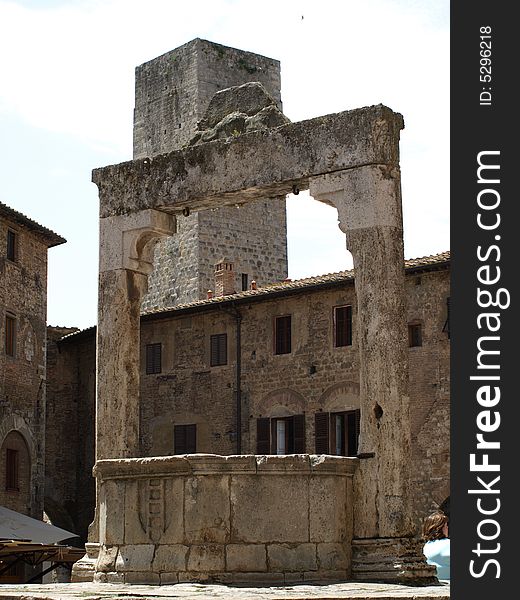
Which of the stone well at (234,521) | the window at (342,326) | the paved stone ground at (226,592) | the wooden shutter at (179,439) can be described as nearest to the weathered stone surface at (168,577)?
the stone well at (234,521)

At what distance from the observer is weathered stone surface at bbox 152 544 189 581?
11875 millimetres

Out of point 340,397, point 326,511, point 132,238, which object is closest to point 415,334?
point 340,397

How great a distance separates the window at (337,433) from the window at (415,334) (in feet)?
6.69

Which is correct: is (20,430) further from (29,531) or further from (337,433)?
(337,433)

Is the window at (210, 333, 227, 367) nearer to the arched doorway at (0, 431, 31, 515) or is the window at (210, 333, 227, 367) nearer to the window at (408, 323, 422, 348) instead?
the arched doorway at (0, 431, 31, 515)

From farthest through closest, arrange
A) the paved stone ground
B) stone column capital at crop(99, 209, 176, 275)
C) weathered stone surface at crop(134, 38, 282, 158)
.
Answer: weathered stone surface at crop(134, 38, 282, 158), stone column capital at crop(99, 209, 176, 275), the paved stone ground

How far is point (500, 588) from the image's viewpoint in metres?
7.41

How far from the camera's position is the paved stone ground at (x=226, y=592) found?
10.1 meters

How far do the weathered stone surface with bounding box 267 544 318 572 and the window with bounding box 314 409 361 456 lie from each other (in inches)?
643

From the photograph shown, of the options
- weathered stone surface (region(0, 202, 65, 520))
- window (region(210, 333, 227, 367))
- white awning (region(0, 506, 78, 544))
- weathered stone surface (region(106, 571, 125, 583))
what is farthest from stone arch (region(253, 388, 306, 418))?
weathered stone surface (region(106, 571, 125, 583))

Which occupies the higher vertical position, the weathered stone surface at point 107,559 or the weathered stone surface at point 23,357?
the weathered stone surface at point 23,357

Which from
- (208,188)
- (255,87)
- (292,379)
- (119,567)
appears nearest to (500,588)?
(119,567)

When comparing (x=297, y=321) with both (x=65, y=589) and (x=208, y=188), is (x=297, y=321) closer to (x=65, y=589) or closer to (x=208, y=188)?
(x=208, y=188)

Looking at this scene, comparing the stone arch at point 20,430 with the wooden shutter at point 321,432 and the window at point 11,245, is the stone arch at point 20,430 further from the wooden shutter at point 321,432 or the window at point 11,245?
the wooden shutter at point 321,432
